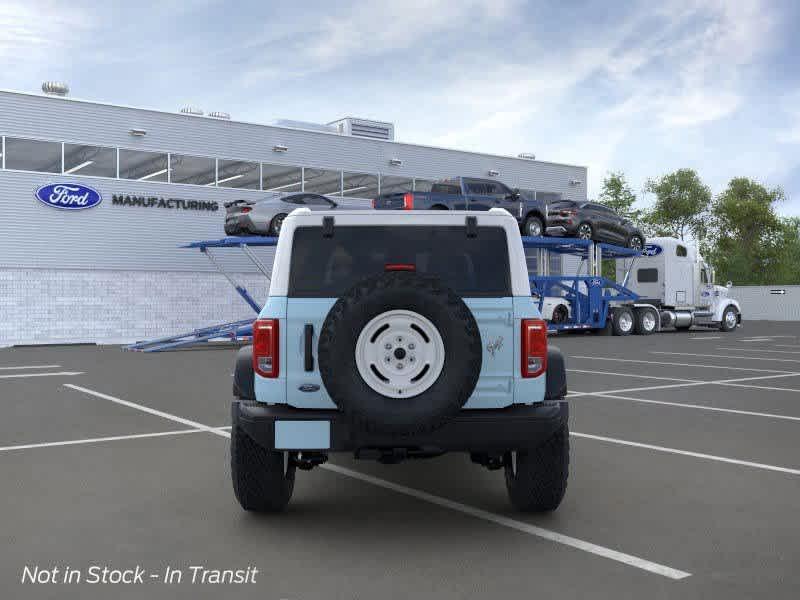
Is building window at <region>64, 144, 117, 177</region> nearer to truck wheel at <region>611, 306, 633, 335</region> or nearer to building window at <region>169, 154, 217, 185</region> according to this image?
building window at <region>169, 154, 217, 185</region>

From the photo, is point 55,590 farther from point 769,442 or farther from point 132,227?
point 132,227

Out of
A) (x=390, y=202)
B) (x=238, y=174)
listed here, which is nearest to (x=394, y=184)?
(x=238, y=174)

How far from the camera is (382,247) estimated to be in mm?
5152

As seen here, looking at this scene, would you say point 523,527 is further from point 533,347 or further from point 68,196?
point 68,196

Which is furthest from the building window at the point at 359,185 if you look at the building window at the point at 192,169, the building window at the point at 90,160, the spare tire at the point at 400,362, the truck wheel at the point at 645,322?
the spare tire at the point at 400,362

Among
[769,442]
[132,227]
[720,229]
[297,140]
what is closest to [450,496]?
[769,442]

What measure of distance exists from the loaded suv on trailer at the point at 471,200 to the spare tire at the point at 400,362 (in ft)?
61.1

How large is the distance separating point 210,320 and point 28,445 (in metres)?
23.0

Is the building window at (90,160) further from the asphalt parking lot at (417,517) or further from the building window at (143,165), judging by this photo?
the asphalt parking lot at (417,517)

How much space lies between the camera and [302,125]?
3484 cm

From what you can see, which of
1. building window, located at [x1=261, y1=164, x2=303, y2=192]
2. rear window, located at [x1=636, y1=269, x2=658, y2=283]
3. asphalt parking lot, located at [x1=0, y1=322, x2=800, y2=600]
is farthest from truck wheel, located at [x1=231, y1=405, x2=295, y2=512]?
rear window, located at [x1=636, y1=269, x2=658, y2=283]

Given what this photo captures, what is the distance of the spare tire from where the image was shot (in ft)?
14.6

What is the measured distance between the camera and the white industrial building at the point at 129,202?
26859 millimetres

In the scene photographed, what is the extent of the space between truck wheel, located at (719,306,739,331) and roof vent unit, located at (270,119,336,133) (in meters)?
17.2
